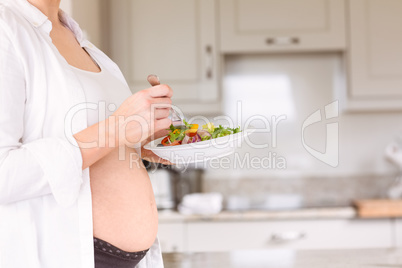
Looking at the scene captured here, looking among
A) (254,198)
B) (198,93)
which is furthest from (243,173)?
(198,93)

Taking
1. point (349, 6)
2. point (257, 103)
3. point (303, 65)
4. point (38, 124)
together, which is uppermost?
point (349, 6)

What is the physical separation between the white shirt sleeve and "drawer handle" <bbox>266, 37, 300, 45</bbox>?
6.11ft

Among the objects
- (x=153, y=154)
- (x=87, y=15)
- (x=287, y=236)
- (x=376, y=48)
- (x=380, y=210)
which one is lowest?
(x=287, y=236)

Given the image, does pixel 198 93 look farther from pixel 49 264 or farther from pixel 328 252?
pixel 49 264

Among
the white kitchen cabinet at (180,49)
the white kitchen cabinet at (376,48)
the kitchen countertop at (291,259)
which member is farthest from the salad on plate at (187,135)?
the white kitchen cabinet at (376,48)

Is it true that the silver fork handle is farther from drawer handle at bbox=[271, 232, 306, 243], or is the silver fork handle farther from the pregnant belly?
drawer handle at bbox=[271, 232, 306, 243]

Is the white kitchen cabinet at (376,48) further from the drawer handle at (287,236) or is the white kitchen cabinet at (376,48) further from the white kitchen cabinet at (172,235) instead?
the white kitchen cabinet at (172,235)

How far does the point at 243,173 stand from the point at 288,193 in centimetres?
28

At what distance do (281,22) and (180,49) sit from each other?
0.54 metres

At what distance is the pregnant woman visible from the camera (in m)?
0.66

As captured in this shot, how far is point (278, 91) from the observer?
108 inches

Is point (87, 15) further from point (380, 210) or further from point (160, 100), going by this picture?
point (380, 210)

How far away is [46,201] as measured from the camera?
28.7 inches

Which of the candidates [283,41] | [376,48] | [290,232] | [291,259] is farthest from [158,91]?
[376,48]
